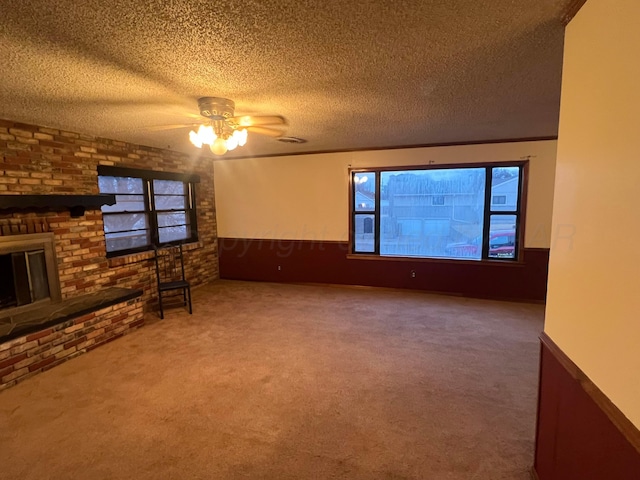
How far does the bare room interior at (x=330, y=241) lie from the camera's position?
1269 mm

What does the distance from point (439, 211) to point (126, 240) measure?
14.8 feet

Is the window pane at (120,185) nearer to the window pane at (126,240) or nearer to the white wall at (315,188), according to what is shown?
the window pane at (126,240)

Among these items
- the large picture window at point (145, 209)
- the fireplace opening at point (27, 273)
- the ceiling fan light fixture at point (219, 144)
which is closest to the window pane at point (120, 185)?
the large picture window at point (145, 209)

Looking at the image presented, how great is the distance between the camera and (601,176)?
1113mm

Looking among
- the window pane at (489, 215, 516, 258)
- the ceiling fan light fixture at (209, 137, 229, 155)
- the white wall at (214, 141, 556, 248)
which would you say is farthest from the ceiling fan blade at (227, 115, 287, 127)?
the window pane at (489, 215, 516, 258)

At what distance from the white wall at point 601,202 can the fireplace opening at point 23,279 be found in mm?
4299

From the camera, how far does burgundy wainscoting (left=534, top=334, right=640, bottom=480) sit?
3.18 ft

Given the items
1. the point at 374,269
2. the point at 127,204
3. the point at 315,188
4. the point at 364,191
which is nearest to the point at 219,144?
the point at 127,204

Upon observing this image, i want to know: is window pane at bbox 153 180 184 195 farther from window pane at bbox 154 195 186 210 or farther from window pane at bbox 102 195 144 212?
window pane at bbox 102 195 144 212

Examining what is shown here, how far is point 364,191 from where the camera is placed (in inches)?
201

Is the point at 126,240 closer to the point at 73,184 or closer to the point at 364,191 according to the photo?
the point at 73,184

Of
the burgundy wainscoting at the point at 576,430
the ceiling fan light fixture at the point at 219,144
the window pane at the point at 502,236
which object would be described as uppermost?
the ceiling fan light fixture at the point at 219,144

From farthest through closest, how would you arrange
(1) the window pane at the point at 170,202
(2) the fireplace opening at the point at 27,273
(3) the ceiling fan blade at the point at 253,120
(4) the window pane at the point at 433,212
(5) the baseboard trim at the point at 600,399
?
(1) the window pane at the point at 170,202 < (4) the window pane at the point at 433,212 < (2) the fireplace opening at the point at 27,273 < (3) the ceiling fan blade at the point at 253,120 < (5) the baseboard trim at the point at 600,399

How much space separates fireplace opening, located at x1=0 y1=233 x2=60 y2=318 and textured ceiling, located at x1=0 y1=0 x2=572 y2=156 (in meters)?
1.18
